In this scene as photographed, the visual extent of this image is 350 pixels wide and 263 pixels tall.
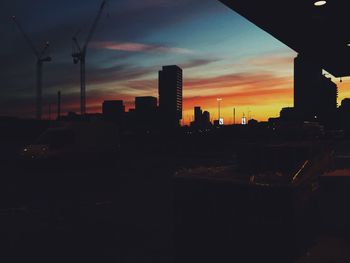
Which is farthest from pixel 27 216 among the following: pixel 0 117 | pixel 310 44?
pixel 0 117

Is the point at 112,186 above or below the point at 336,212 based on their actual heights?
below

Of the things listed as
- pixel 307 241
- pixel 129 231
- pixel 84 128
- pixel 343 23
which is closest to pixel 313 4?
pixel 343 23

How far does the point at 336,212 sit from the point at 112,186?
10.5 m

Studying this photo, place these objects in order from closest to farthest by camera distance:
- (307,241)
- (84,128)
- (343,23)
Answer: (307,241)
(343,23)
(84,128)

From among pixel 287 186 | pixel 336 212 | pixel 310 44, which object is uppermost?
pixel 310 44

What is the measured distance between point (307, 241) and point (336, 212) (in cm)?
41

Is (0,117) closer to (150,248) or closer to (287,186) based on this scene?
(150,248)

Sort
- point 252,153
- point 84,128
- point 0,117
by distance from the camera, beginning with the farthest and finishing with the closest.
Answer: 1. point 0,117
2. point 84,128
3. point 252,153

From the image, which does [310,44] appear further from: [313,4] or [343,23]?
[313,4]

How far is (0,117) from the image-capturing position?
41.1 meters

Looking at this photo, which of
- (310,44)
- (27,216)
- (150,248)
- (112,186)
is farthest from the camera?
(310,44)

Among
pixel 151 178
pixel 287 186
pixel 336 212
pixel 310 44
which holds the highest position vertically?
pixel 310 44

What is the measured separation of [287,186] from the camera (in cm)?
337

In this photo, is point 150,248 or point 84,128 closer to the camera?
point 150,248
